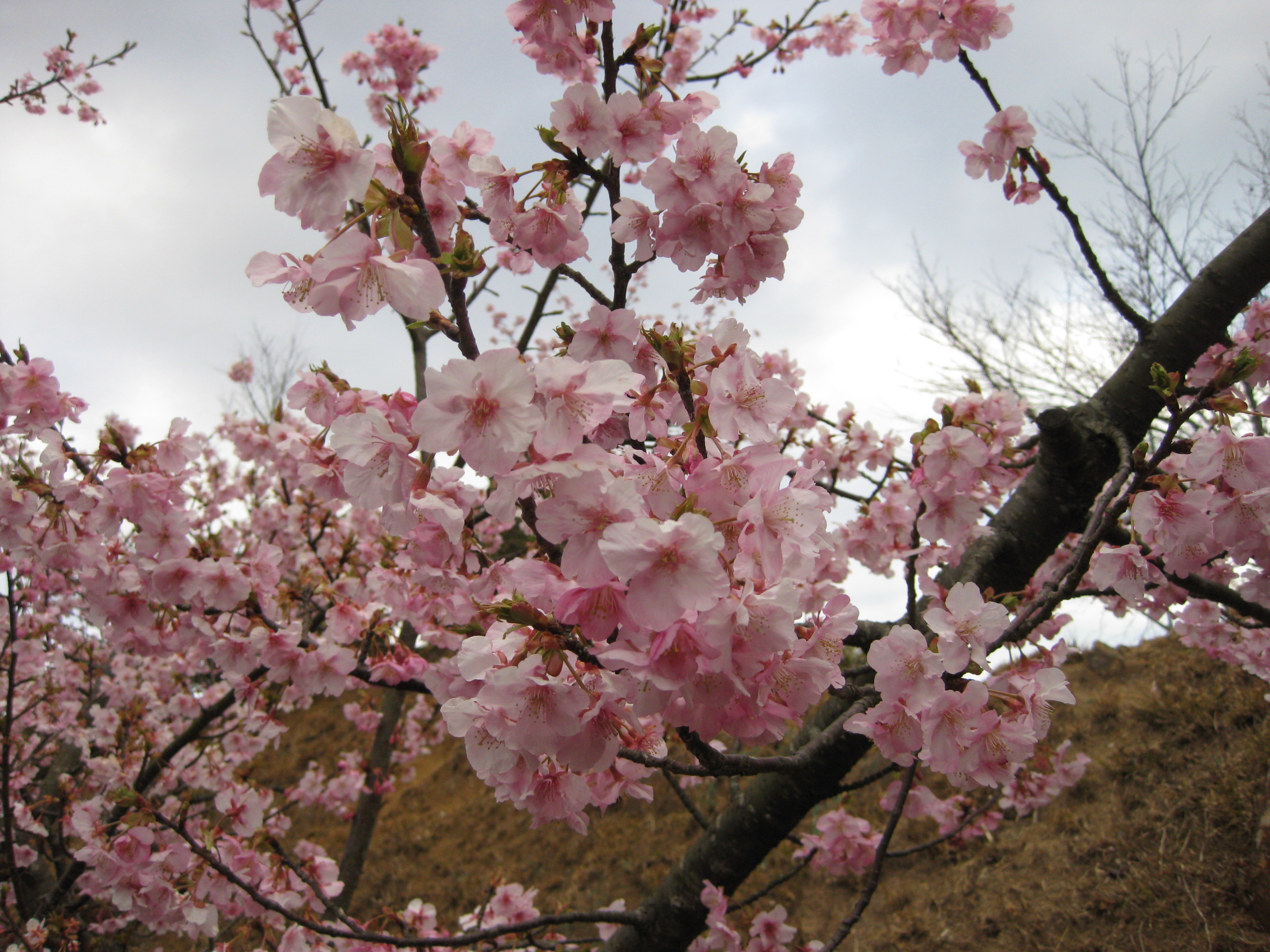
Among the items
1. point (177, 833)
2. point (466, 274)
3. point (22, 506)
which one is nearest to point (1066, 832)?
point (177, 833)

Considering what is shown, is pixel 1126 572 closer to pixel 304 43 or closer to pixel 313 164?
pixel 313 164

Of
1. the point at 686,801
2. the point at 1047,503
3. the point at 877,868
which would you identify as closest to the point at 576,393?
the point at 877,868

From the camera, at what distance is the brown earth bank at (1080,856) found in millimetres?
3402

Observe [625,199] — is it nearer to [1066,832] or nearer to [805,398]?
[805,398]

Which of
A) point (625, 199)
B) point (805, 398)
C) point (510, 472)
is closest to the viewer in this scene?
point (510, 472)

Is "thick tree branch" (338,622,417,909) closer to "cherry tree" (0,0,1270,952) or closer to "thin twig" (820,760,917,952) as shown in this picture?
"cherry tree" (0,0,1270,952)

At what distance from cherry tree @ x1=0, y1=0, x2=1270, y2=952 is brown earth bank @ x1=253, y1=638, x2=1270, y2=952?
2.55 ft

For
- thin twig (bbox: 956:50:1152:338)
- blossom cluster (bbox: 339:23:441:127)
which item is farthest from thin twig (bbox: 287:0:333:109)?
thin twig (bbox: 956:50:1152:338)

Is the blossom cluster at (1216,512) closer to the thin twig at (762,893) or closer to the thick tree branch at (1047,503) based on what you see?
the thick tree branch at (1047,503)

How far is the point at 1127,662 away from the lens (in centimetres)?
626

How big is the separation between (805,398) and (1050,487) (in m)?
1.57

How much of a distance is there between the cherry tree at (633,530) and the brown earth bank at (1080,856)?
0.78 metres

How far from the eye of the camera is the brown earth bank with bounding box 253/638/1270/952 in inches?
134

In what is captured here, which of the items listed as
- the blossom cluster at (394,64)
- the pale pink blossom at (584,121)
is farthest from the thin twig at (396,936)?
A: the blossom cluster at (394,64)
